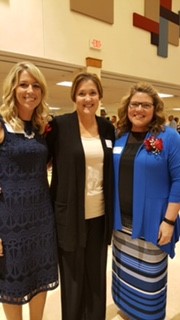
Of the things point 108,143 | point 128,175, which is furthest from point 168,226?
point 108,143

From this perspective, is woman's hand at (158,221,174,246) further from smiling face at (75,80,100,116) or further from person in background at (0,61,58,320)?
smiling face at (75,80,100,116)

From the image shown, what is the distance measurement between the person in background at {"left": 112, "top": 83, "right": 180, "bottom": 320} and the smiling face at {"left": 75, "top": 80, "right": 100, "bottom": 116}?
0.25 metres

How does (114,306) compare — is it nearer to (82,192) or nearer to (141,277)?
(141,277)

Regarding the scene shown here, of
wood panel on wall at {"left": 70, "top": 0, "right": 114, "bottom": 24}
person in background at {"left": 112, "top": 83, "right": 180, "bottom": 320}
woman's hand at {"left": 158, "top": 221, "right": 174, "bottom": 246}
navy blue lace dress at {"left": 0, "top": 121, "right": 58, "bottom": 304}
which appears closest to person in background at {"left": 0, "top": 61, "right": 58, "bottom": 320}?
navy blue lace dress at {"left": 0, "top": 121, "right": 58, "bottom": 304}

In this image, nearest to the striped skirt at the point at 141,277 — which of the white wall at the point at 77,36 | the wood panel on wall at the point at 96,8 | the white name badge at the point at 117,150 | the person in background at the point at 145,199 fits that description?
the person in background at the point at 145,199

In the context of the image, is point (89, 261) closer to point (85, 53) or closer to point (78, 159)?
point (78, 159)

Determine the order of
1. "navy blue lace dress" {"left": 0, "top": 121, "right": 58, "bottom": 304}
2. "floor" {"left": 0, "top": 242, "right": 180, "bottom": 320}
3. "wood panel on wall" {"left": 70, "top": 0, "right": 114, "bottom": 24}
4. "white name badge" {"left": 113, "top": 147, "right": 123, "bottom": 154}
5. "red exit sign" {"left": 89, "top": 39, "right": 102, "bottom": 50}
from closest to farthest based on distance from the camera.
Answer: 1. "navy blue lace dress" {"left": 0, "top": 121, "right": 58, "bottom": 304}
2. "white name badge" {"left": 113, "top": 147, "right": 123, "bottom": 154}
3. "floor" {"left": 0, "top": 242, "right": 180, "bottom": 320}
4. "wood panel on wall" {"left": 70, "top": 0, "right": 114, "bottom": 24}
5. "red exit sign" {"left": 89, "top": 39, "right": 102, "bottom": 50}

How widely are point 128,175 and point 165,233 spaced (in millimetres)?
399

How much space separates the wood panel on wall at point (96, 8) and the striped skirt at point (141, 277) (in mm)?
3826

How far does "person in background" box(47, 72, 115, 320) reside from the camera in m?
1.55

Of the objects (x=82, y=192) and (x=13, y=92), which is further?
(x=82, y=192)

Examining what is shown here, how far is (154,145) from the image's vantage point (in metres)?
1.59

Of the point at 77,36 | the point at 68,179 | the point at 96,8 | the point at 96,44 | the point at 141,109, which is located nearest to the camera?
the point at 68,179

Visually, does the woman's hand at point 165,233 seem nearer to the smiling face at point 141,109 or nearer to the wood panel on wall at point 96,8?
the smiling face at point 141,109
